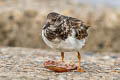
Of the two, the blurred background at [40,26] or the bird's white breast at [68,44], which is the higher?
the blurred background at [40,26]

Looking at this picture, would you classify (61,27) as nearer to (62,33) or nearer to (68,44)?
(62,33)

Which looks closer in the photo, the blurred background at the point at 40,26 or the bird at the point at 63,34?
the bird at the point at 63,34

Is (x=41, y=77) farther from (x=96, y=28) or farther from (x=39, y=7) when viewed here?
(x=39, y=7)

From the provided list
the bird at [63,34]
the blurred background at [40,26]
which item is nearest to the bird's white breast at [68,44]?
the bird at [63,34]

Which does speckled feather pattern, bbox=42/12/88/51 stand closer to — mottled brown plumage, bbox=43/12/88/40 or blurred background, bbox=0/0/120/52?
mottled brown plumage, bbox=43/12/88/40

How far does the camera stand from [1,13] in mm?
13156

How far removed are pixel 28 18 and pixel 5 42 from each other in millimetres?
1218

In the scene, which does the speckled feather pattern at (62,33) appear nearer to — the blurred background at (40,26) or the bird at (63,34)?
the bird at (63,34)

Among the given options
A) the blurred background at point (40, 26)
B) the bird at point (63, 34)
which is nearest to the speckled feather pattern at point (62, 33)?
the bird at point (63, 34)

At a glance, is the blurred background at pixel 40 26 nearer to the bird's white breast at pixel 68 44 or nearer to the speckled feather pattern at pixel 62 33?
the speckled feather pattern at pixel 62 33

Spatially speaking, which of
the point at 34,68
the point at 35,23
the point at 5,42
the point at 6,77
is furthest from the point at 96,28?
the point at 6,77

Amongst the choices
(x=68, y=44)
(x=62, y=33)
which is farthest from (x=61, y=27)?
(x=68, y=44)

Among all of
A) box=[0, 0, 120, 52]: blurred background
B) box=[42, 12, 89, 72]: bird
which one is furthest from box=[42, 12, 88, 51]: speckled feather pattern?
box=[0, 0, 120, 52]: blurred background

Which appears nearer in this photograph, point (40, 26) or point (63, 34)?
point (63, 34)
